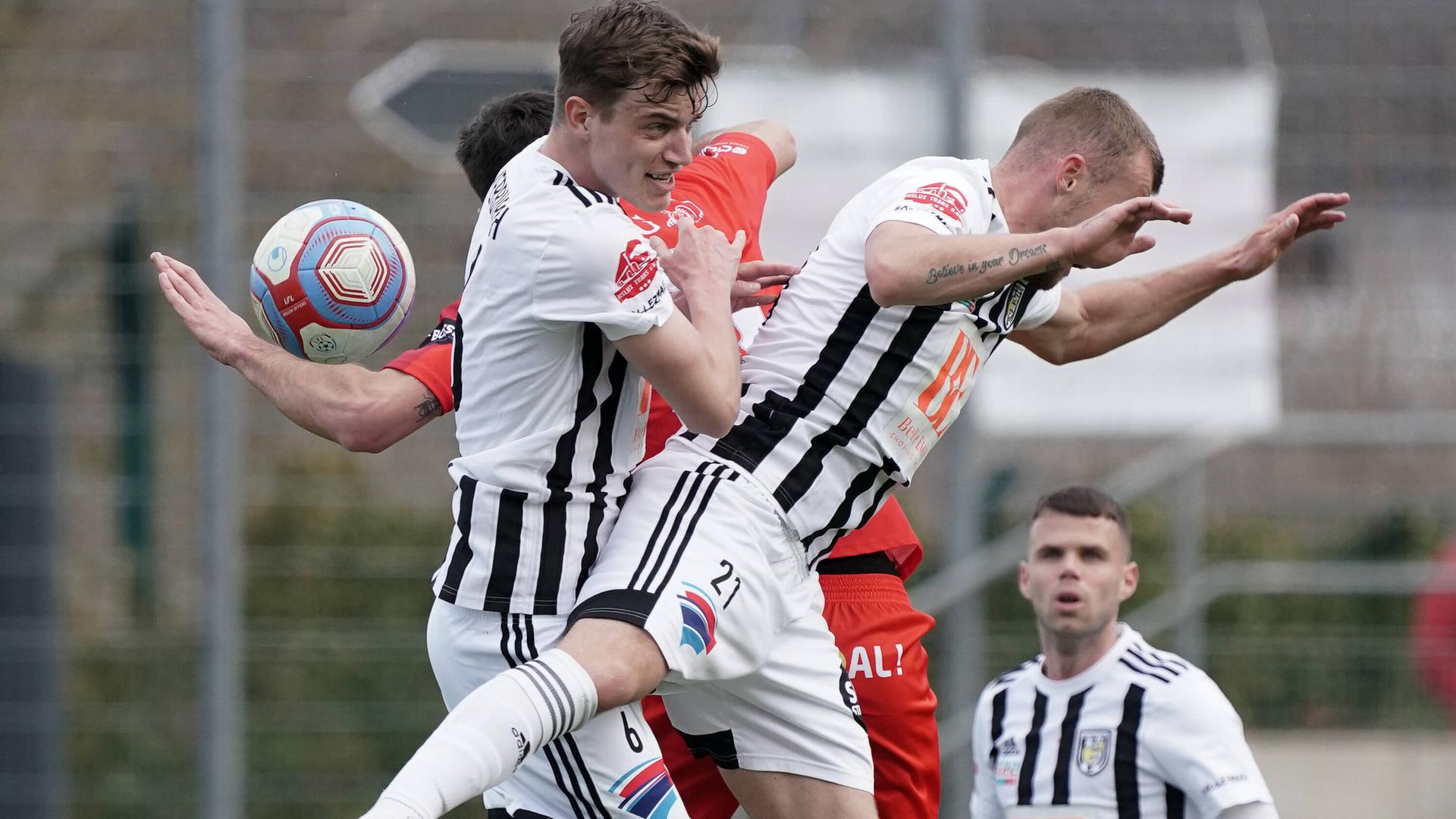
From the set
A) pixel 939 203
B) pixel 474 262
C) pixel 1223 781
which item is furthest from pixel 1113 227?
pixel 1223 781

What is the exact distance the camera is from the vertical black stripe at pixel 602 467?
3.43 m

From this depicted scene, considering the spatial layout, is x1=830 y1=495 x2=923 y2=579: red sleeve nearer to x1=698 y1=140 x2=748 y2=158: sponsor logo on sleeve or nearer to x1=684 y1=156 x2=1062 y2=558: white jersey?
x1=684 y1=156 x2=1062 y2=558: white jersey

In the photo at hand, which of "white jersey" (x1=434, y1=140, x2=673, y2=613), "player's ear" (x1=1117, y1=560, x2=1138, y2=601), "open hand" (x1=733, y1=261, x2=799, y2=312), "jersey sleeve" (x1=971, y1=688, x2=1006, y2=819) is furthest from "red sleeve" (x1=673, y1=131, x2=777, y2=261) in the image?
"jersey sleeve" (x1=971, y1=688, x2=1006, y2=819)

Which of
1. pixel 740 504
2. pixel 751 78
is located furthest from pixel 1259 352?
pixel 740 504

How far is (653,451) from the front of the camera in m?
4.02

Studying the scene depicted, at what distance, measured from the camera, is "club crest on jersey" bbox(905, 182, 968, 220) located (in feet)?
12.0

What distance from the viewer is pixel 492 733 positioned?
3.11 meters

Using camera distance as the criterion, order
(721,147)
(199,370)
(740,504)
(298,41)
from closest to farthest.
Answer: (740,504) → (721,147) → (199,370) → (298,41)

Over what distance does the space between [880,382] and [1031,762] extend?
1816mm

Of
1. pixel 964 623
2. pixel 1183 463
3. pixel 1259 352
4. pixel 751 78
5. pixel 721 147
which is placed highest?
pixel 751 78

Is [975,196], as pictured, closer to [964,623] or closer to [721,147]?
[721,147]

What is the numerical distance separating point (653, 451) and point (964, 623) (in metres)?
3.48

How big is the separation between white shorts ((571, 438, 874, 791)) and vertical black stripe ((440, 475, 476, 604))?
0.24 m

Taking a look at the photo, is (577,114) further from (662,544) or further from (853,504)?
(853,504)
